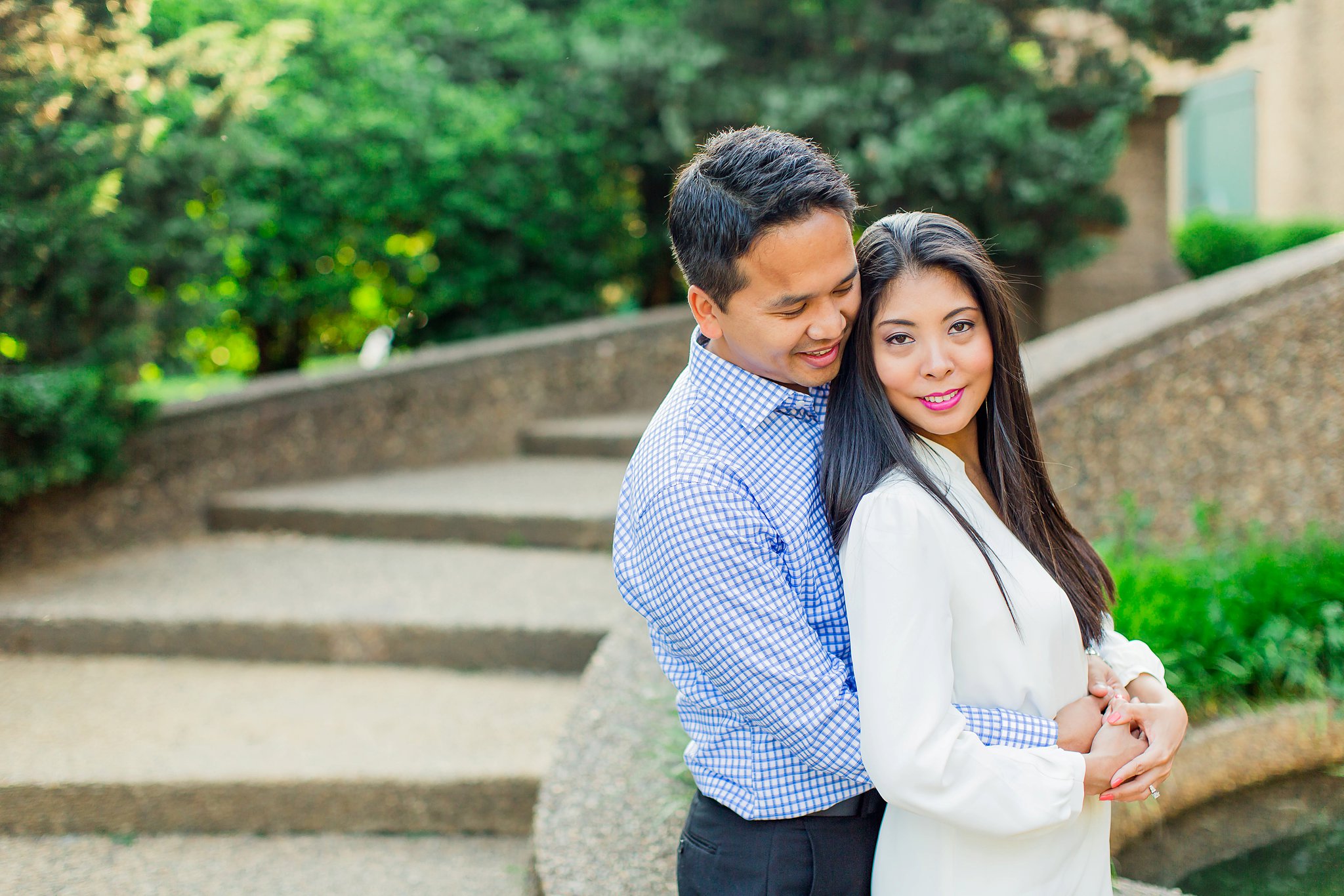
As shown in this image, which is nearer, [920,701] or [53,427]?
[920,701]

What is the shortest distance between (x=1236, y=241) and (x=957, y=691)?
948 centimetres

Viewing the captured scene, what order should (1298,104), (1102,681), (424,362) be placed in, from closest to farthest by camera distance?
(1102,681), (424,362), (1298,104)

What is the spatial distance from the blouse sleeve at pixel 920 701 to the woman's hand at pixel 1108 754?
0.15 ft

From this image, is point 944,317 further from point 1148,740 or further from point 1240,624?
point 1240,624

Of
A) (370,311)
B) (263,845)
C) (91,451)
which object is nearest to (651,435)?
(263,845)

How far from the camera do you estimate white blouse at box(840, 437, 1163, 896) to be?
146 centimetres

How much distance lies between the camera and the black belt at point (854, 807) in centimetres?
170

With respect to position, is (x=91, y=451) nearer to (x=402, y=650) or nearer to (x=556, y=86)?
(x=402, y=650)

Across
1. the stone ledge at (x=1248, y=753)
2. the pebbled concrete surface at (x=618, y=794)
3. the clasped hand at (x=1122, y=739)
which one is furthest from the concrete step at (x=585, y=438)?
the clasped hand at (x=1122, y=739)

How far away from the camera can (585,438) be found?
5969 millimetres

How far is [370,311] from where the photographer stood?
684cm

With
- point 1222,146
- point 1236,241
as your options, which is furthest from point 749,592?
point 1222,146

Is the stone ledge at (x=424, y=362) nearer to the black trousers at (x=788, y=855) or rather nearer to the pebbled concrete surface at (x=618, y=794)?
the pebbled concrete surface at (x=618, y=794)

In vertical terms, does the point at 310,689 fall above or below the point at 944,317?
below
